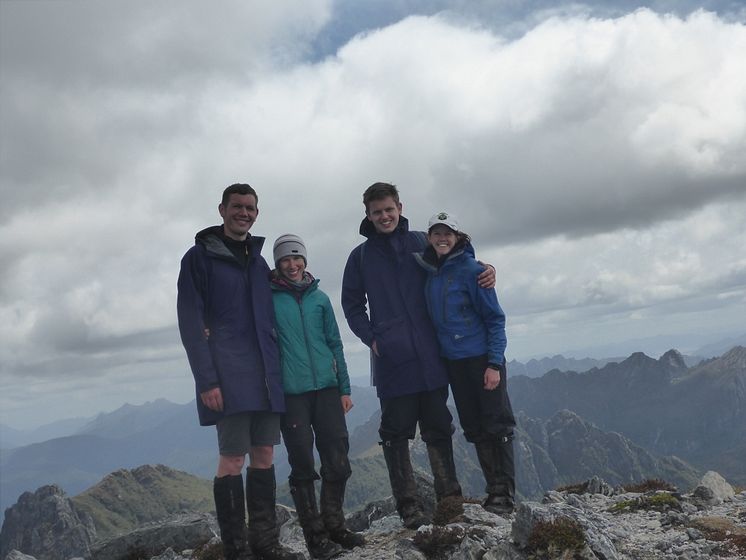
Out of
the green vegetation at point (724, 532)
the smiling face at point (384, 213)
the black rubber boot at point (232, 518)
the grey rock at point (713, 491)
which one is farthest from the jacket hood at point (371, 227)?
the grey rock at point (713, 491)

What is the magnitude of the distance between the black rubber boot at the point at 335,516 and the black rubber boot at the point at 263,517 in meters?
0.88

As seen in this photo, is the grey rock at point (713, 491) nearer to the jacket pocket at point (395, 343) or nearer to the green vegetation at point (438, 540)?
the green vegetation at point (438, 540)

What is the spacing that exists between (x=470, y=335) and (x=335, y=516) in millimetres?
3884

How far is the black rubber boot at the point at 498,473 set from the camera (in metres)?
10.7

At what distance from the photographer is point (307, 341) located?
31.7ft

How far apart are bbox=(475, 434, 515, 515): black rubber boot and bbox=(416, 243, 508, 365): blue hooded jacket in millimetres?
Answer: 1606

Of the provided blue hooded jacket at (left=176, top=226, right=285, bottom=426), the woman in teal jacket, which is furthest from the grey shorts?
the woman in teal jacket

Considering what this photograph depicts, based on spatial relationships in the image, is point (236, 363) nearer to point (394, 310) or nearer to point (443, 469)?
point (394, 310)

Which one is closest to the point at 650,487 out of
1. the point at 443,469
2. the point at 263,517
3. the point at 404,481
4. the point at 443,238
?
the point at 443,469

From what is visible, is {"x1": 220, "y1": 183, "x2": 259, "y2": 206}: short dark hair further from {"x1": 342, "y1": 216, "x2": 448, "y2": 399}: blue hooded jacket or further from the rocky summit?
the rocky summit

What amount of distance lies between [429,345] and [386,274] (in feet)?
4.94

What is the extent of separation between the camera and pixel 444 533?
349 inches

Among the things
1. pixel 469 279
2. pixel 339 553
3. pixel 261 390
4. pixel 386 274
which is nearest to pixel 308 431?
pixel 261 390

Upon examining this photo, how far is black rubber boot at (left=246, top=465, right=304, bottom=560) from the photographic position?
910 centimetres
